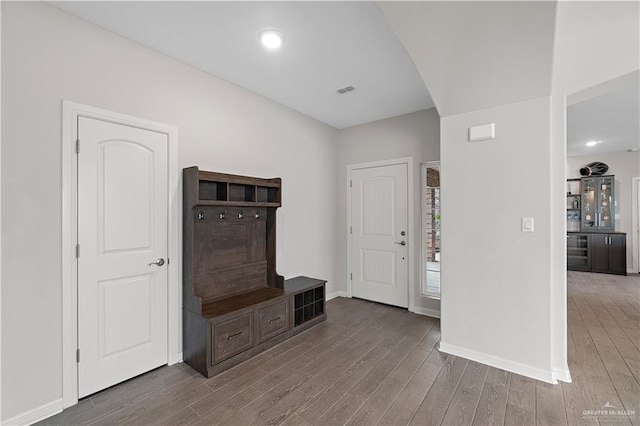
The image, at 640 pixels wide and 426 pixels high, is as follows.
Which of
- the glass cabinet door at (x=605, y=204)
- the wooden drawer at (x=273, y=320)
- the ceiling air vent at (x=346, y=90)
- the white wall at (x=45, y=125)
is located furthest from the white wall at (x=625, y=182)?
the white wall at (x=45, y=125)

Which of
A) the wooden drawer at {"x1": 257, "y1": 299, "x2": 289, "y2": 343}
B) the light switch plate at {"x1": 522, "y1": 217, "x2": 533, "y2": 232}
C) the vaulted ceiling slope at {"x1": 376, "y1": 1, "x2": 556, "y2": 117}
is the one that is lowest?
the wooden drawer at {"x1": 257, "y1": 299, "x2": 289, "y2": 343}

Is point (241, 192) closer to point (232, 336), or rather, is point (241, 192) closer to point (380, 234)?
point (232, 336)

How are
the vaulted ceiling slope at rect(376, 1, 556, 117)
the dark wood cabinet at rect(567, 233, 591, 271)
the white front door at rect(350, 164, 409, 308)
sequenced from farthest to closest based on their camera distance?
1. the dark wood cabinet at rect(567, 233, 591, 271)
2. the white front door at rect(350, 164, 409, 308)
3. the vaulted ceiling slope at rect(376, 1, 556, 117)

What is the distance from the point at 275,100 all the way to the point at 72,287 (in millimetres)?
2760

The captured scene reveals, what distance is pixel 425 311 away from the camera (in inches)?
153

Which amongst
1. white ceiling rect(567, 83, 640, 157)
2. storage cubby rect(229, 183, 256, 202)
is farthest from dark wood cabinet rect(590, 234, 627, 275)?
storage cubby rect(229, 183, 256, 202)

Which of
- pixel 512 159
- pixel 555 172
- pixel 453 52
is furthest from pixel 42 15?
pixel 555 172

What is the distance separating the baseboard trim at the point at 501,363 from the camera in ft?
7.63

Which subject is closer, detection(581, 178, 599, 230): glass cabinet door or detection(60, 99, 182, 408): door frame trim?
detection(60, 99, 182, 408): door frame trim

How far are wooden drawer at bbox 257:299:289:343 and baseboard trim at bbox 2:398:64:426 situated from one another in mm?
1454

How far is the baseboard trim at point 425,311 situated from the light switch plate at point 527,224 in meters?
1.80

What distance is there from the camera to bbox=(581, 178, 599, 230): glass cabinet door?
6.63 m

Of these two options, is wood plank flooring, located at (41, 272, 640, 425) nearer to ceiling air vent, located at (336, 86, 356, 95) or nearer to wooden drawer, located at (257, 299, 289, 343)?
wooden drawer, located at (257, 299, 289, 343)

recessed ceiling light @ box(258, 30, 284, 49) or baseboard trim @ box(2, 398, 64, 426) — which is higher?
recessed ceiling light @ box(258, 30, 284, 49)
